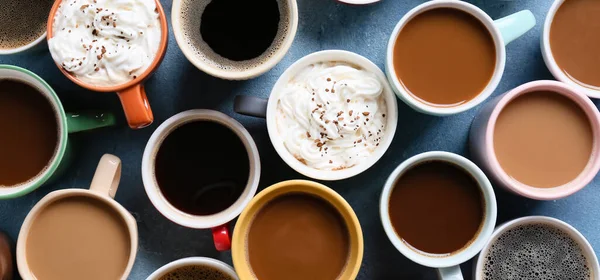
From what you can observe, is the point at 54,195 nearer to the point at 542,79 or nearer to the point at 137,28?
the point at 137,28

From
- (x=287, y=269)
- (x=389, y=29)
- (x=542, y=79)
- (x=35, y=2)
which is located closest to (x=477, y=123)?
(x=542, y=79)

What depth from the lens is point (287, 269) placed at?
1.46 m

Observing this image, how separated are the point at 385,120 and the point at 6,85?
0.93m

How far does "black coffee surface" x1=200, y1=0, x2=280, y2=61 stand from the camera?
1.49m

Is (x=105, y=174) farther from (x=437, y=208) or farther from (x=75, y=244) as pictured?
(x=437, y=208)

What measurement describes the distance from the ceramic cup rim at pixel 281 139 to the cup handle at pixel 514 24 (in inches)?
12.3

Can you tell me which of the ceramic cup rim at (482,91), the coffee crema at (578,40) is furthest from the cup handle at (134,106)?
the coffee crema at (578,40)

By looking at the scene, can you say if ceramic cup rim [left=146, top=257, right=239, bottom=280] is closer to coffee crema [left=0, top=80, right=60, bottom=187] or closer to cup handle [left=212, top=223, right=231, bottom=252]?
cup handle [left=212, top=223, right=231, bottom=252]

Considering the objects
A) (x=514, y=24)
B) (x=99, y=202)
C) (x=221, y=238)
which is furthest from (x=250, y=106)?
(x=514, y=24)

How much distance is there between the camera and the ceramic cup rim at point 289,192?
1.40m

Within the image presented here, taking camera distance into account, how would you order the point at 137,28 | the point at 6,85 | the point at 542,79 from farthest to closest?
the point at 542,79 < the point at 6,85 < the point at 137,28

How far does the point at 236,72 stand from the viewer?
1.44m

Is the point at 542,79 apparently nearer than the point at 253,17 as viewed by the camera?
No

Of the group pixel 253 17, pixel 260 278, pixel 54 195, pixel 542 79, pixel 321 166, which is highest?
pixel 253 17
